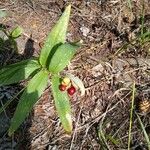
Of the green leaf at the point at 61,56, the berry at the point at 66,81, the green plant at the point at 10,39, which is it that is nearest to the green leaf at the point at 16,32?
the green plant at the point at 10,39

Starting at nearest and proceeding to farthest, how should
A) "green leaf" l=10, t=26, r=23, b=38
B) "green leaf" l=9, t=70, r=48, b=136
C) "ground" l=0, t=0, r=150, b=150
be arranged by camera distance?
"green leaf" l=9, t=70, r=48, b=136 < "ground" l=0, t=0, r=150, b=150 < "green leaf" l=10, t=26, r=23, b=38

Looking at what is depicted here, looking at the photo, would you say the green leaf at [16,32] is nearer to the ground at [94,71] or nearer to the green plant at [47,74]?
the ground at [94,71]

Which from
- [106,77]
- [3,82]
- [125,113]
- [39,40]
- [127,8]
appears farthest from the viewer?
[127,8]

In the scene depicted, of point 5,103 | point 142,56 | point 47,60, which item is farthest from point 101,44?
point 5,103

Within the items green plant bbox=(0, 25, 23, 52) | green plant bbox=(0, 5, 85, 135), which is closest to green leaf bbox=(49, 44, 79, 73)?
green plant bbox=(0, 5, 85, 135)

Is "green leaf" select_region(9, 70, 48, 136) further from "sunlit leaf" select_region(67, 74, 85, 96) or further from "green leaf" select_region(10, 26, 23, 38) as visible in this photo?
"green leaf" select_region(10, 26, 23, 38)

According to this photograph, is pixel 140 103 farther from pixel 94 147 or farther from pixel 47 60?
pixel 47 60
